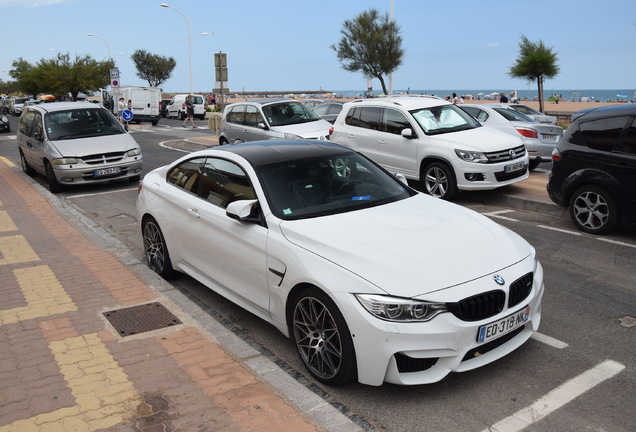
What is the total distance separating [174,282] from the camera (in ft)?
21.4

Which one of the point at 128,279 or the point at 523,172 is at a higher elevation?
the point at 523,172

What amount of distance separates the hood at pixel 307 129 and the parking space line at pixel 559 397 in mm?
10540

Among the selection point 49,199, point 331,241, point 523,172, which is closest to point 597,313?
point 331,241

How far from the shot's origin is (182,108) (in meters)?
44.7

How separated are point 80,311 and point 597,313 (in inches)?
183

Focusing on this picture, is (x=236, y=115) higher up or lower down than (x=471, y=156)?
higher up

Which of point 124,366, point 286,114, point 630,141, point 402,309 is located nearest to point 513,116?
point 286,114

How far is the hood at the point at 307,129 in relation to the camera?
47.1 feet

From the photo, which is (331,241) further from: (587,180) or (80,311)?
(587,180)

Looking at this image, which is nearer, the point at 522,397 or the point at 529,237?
the point at 522,397

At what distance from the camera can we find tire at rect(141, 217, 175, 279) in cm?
637

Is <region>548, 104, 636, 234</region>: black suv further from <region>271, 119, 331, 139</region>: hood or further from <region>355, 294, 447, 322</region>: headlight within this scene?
<region>271, 119, 331, 139</region>: hood

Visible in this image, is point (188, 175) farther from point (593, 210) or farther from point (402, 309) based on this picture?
point (593, 210)

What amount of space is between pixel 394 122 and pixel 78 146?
656cm
